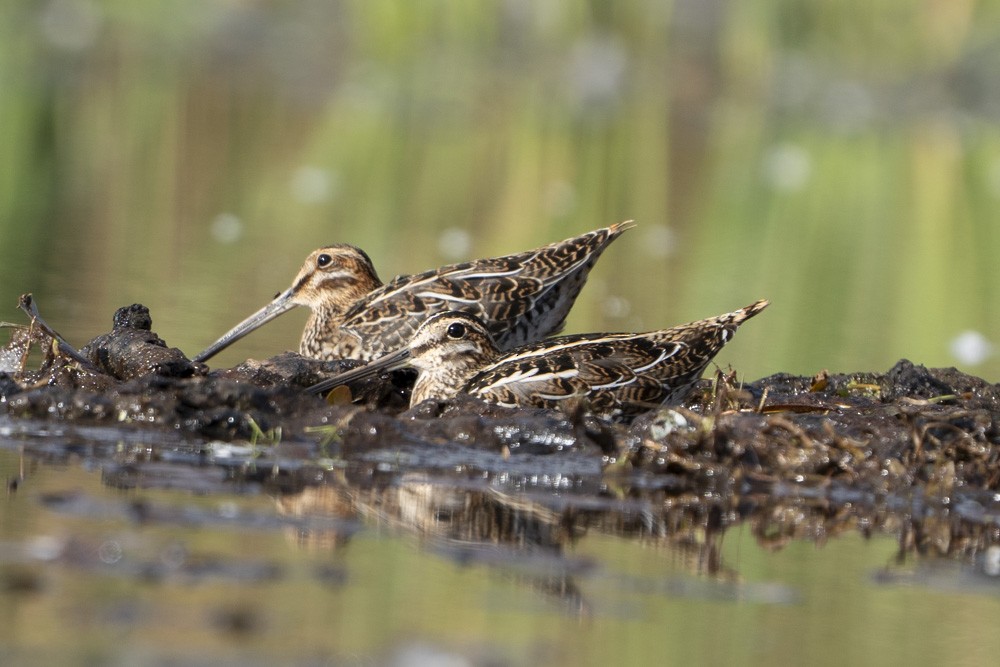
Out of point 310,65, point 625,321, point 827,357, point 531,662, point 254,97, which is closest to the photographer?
point 531,662

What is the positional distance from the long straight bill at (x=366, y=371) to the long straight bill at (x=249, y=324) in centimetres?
75

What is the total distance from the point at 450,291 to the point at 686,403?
145 centimetres

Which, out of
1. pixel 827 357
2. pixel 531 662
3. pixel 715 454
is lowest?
pixel 531 662

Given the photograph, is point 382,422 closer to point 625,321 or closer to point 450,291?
point 450,291

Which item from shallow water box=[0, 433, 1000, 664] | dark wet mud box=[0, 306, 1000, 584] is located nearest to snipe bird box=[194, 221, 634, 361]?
dark wet mud box=[0, 306, 1000, 584]

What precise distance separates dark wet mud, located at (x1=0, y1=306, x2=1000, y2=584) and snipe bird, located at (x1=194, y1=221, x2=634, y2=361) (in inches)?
61.8

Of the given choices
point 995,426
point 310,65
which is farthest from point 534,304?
point 310,65

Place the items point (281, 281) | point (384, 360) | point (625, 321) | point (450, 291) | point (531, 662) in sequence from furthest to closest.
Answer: point (281, 281), point (625, 321), point (450, 291), point (384, 360), point (531, 662)

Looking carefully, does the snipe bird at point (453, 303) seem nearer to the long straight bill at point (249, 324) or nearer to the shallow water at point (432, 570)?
the long straight bill at point (249, 324)

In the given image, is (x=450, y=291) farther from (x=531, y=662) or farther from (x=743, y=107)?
(x=743, y=107)

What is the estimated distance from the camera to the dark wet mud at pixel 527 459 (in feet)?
17.6

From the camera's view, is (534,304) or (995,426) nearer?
(995,426)

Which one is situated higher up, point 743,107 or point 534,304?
point 743,107

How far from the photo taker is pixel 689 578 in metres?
4.75
